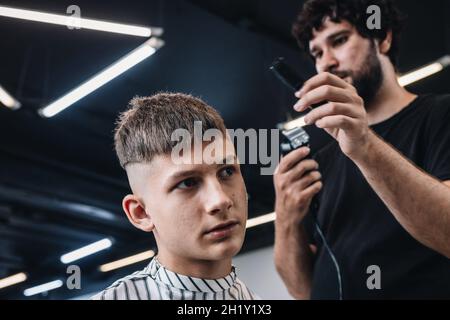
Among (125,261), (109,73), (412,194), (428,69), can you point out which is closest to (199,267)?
(412,194)

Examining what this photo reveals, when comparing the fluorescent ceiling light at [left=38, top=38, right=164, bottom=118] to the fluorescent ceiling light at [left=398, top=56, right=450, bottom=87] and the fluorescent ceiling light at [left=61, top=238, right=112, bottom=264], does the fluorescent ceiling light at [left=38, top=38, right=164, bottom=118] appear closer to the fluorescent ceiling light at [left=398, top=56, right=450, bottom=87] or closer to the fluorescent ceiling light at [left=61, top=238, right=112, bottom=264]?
the fluorescent ceiling light at [left=398, top=56, right=450, bottom=87]

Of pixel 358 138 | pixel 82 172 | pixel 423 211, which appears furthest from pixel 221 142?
pixel 82 172

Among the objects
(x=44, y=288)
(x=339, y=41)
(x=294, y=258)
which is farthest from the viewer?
(x=44, y=288)

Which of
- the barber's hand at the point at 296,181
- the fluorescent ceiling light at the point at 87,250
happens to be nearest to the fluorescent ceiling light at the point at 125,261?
the fluorescent ceiling light at the point at 87,250

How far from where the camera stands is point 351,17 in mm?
1322

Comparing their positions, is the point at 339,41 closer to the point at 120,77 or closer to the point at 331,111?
the point at 331,111

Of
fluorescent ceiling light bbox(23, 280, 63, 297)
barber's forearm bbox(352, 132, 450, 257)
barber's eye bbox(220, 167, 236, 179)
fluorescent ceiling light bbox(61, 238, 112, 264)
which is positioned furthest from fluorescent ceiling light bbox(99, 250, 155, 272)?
barber's eye bbox(220, 167, 236, 179)

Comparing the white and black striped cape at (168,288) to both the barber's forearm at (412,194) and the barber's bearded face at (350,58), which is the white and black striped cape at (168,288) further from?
the barber's bearded face at (350,58)

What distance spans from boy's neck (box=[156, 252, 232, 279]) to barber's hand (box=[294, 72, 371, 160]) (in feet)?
1.05

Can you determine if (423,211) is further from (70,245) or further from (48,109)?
(70,245)

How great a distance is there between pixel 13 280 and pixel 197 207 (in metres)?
10.8

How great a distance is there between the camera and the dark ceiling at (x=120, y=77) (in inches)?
143

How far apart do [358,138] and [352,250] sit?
340mm

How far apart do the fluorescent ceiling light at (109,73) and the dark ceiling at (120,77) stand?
0.29 meters
